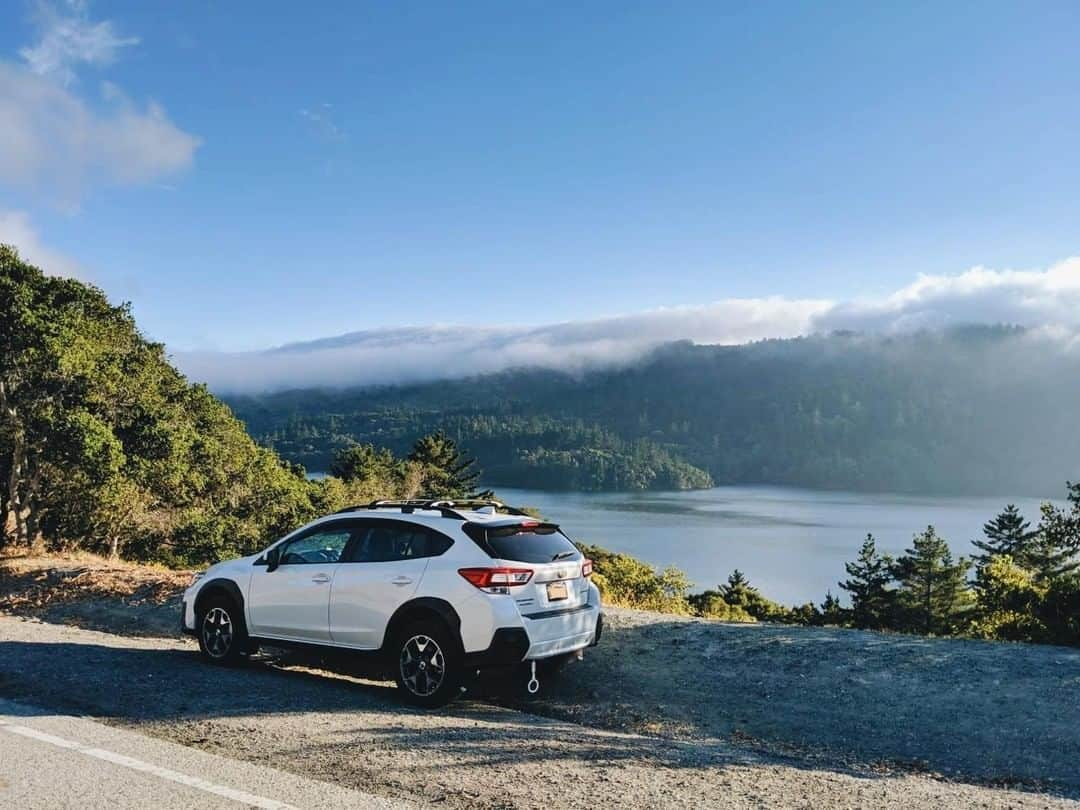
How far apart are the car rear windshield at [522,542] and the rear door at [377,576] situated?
12.6 inches

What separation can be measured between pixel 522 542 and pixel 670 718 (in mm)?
1951

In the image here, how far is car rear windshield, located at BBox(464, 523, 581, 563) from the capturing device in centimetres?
711

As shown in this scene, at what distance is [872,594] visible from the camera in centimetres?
5981

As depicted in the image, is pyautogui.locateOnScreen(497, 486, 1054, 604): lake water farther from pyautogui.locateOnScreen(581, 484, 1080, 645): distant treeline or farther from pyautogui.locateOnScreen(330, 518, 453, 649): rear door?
pyautogui.locateOnScreen(330, 518, 453, 649): rear door

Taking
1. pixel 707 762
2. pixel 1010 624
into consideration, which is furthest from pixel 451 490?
pixel 707 762

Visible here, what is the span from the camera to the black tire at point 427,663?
687 cm

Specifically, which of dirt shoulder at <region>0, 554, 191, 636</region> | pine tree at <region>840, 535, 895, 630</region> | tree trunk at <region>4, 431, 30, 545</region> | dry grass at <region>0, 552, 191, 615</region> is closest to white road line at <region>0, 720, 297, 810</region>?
dirt shoulder at <region>0, 554, 191, 636</region>

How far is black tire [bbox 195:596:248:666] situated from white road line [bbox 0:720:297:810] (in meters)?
2.33

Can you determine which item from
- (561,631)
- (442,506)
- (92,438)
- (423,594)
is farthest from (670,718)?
(92,438)

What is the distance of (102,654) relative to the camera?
8805mm

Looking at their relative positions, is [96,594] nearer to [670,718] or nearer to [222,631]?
[222,631]

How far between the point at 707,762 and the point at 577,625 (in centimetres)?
210

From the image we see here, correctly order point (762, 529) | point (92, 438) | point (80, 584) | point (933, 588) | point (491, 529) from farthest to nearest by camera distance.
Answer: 1. point (762, 529)
2. point (933, 588)
3. point (92, 438)
4. point (80, 584)
5. point (491, 529)

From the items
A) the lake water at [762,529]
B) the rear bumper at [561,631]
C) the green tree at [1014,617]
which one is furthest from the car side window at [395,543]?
the lake water at [762,529]
